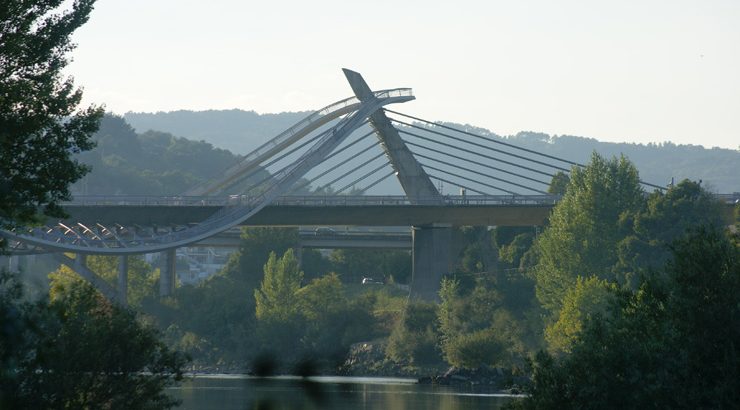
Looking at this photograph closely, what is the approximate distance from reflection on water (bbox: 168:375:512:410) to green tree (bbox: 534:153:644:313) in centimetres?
1224

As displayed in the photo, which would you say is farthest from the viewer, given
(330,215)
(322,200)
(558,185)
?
(558,185)

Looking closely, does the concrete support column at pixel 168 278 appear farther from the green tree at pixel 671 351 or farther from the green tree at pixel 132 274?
the green tree at pixel 671 351

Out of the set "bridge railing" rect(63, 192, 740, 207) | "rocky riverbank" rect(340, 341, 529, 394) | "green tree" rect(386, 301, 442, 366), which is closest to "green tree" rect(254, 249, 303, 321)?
"rocky riverbank" rect(340, 341, 529, 394)

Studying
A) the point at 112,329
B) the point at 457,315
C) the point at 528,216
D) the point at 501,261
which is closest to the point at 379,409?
the point at 112,329

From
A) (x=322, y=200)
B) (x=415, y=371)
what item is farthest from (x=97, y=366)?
(x=322, y=200)

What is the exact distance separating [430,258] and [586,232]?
16.8 m

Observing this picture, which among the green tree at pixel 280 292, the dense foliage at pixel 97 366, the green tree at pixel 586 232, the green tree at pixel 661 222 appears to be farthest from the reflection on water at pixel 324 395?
the dense foliage at pixel 97 366

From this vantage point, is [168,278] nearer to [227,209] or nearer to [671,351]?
[227,209]

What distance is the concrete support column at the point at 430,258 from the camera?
107562 mm

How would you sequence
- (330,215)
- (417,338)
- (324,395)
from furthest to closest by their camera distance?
(330,215)
(417,338)
(324,395)

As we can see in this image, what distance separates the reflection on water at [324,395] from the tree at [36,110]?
3510 centimetres

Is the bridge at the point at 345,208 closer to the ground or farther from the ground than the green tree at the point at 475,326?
farther from the ground

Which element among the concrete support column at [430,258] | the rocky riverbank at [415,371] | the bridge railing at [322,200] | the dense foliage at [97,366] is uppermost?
the bridge railing at [322,200]

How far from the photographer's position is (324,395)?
7775 centimetres
